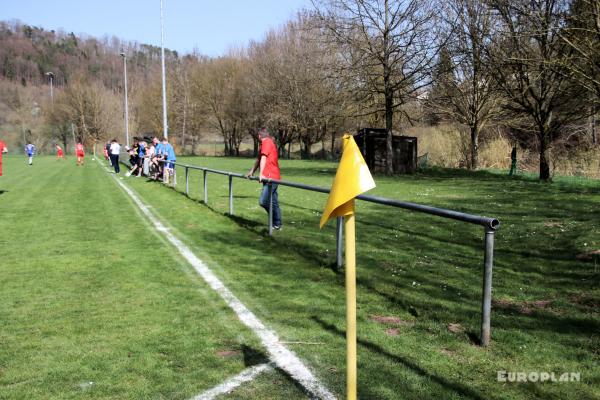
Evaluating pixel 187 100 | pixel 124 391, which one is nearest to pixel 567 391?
pixel 124 391

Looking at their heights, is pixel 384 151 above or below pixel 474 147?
below

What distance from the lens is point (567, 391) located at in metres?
3.24

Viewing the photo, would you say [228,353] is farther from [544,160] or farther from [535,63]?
[544,160]

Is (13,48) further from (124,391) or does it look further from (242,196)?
(124,391)

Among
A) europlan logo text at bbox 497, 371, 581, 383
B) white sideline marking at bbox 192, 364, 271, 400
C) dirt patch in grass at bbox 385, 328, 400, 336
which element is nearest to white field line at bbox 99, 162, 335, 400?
white sideline marking at bbox 192, 364, 271, 400

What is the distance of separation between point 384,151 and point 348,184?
2743cm

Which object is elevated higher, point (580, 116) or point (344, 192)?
point (580, 116)

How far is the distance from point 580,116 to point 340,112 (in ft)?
66.6

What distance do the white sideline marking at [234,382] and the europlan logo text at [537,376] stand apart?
64.4 inches

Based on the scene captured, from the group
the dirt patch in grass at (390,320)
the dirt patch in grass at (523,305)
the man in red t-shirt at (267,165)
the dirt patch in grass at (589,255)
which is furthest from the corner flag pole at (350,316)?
the man in red t-shirt at (267,165)

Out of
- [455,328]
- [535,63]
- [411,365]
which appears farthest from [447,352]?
[535,63]

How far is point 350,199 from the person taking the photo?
2.44 meters

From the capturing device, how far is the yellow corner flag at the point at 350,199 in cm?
245

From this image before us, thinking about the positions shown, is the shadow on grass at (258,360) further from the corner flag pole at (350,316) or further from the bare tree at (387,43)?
the bare tree at (387,43)
